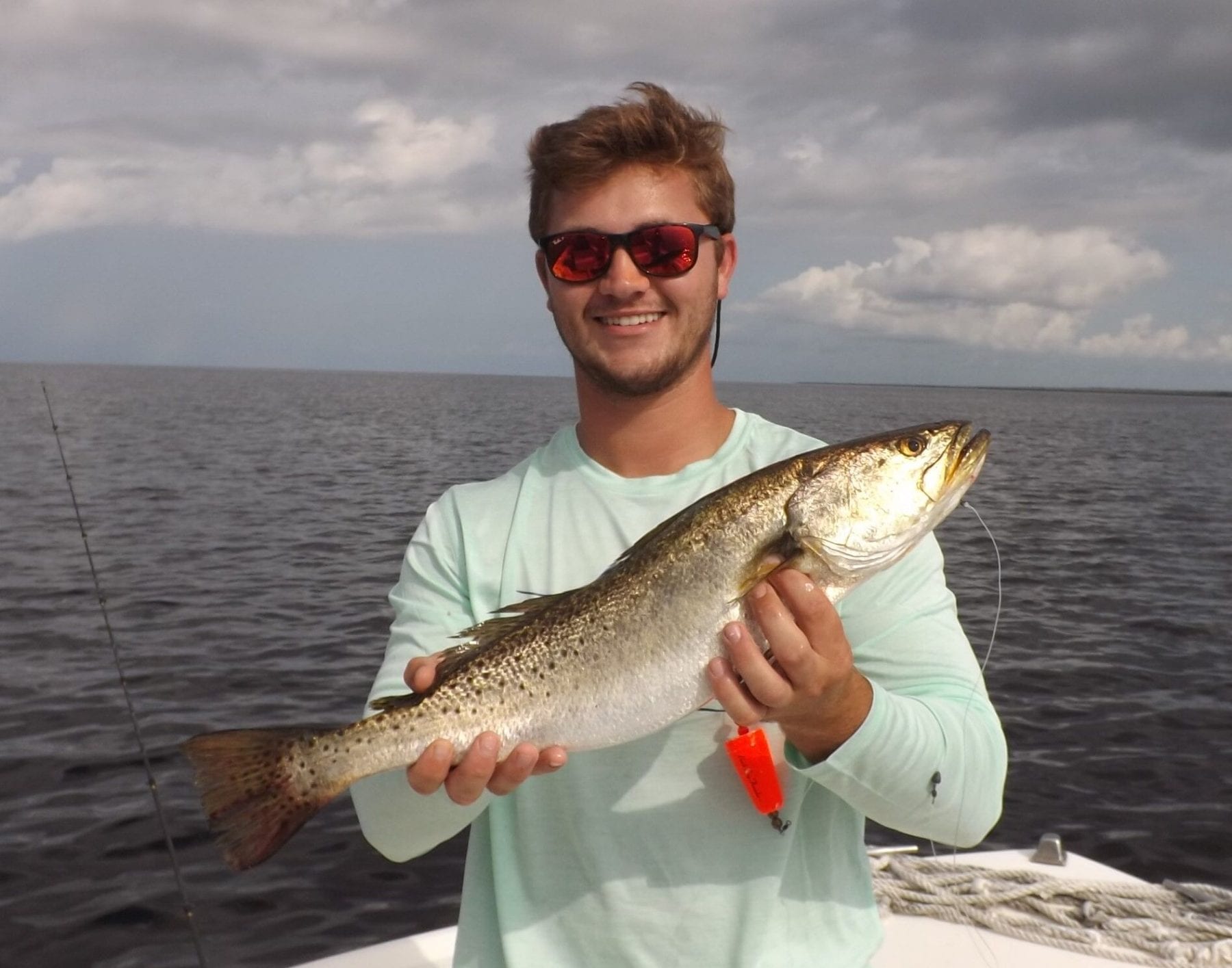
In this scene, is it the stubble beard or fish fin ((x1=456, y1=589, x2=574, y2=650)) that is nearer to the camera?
fish fin ((x1=456, y1=589, x2=574, y2=650))

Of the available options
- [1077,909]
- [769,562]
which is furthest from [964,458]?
[1077,909]

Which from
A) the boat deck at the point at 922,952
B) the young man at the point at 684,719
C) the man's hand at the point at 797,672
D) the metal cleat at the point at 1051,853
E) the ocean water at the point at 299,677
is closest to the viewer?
the man's hand at the point at 797,672

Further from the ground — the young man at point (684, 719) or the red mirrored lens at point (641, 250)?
the red mirrored lens at point (641, 250)

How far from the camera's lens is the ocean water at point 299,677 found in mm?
8352

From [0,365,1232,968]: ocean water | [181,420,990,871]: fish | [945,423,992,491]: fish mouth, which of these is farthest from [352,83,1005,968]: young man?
[0,365,1232,968]: ocean water

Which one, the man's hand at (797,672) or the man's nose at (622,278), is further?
the man's nose at (622,278)

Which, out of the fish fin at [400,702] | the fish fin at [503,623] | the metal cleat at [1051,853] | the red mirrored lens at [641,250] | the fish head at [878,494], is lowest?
the metal cleat at [1051,853]

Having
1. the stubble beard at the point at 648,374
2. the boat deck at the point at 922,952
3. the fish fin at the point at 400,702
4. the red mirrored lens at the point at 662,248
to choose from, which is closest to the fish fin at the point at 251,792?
the fish fin at the point at 400,702

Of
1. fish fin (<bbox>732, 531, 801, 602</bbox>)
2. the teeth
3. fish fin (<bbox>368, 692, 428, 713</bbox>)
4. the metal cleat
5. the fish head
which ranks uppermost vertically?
the teeth

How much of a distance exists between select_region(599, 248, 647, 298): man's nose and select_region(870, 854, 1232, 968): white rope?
3.55 m

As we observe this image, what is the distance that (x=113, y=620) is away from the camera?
51.4 ft

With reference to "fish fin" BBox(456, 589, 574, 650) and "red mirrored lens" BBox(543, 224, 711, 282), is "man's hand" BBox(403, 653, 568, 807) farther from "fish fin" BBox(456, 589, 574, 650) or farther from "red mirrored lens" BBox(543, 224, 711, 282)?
"red mirrored lens" BBox(543, 224, 711, 282)

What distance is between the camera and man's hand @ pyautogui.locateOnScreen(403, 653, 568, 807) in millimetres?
2920

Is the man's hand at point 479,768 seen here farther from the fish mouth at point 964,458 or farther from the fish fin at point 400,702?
the fish mouth at point 964,458
